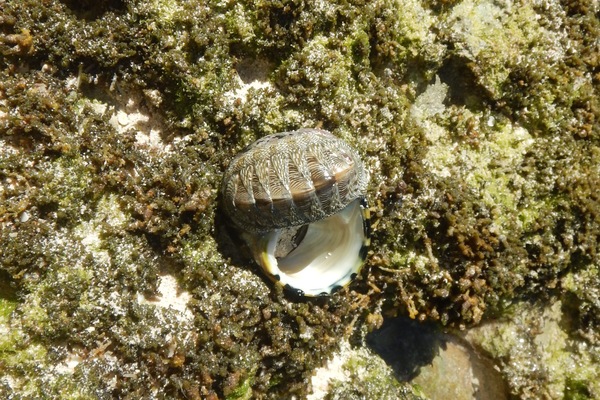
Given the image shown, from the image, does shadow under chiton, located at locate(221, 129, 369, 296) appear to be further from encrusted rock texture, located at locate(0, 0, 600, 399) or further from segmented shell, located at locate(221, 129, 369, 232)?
encrusted rock texture, located at locate(0, 0, 600, 399)

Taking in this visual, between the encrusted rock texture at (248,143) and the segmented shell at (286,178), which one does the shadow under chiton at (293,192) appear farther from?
the encrusted rock texture at (248,143)

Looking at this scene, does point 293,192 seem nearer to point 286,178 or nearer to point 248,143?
point 286,178

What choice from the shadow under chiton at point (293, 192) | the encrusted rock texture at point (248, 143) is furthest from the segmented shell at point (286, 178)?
the encrusted rock texture at point (248, 143)

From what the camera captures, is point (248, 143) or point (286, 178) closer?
point (286, 178)

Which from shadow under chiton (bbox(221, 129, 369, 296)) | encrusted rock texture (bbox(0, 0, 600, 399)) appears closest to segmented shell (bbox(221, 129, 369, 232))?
shadow under chiton (bbox(221, 129, 369, 296))

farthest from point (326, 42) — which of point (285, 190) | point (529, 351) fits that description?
point (529, 351)

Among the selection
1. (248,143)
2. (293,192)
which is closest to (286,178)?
(293,192)
